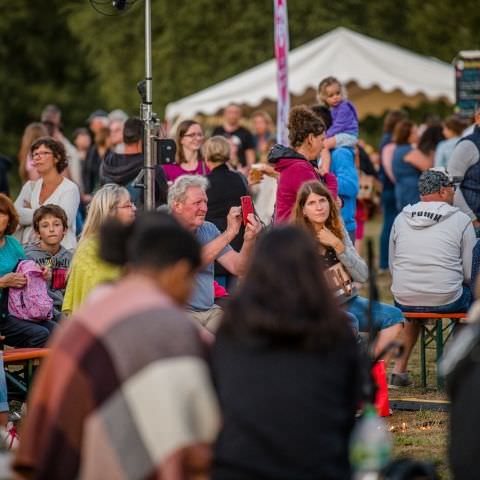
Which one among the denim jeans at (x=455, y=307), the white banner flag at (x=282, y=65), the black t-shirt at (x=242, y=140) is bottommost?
the denim jeans at (x=455, y=307)

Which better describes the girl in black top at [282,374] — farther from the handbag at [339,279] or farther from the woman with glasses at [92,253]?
the handbag at [339,279]

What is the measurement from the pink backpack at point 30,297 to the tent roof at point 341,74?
9.87 m

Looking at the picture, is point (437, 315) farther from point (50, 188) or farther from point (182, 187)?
point (50, 188)

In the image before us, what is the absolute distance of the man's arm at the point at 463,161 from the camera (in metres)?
11.1

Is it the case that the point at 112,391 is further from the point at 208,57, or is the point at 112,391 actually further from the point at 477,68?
the point at 208,57

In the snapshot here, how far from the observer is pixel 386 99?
22.5 meters

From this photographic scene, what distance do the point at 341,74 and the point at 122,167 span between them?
294 inches

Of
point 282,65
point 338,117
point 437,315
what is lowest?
point 437,315

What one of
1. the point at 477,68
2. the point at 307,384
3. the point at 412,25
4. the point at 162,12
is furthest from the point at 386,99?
the point at 307,384

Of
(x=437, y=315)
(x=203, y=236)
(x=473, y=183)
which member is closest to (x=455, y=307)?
(x=437, y=315)

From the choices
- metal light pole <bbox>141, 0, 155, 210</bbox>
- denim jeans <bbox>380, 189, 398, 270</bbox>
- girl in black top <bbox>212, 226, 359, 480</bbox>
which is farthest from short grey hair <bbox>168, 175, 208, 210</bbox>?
denim jeans <bbox>380, 189, 398, 270</bbox>

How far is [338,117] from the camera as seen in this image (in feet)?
37.8

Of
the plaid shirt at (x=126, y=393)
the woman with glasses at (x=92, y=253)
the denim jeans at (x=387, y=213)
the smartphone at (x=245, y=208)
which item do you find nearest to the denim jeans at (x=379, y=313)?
the smartphone at (x=245, y=208)

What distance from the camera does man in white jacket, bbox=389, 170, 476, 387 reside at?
9.13 meters
